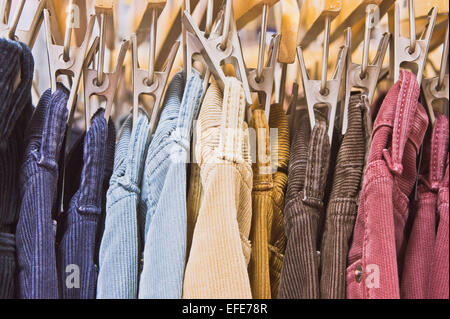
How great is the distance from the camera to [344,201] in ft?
2.03

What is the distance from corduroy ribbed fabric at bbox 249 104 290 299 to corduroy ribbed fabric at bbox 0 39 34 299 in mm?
265

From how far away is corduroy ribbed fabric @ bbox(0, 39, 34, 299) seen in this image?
0.59 meters

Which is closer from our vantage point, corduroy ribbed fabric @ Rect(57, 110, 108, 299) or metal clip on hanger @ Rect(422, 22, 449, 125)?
corduroy ribbed fabric @ Rect(57, 110, 108, 299)

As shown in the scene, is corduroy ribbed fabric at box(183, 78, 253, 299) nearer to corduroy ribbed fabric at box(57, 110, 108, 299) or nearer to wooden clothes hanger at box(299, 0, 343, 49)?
corduroy ribbed fabric at box(57, 110, 108, 299)

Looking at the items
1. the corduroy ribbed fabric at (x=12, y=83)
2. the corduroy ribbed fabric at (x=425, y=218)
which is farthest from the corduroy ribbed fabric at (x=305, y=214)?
the corduroy ribbed fabric at (x=12, y=83)

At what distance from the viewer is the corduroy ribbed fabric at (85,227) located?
610mm

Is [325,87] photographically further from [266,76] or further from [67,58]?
[67,58]

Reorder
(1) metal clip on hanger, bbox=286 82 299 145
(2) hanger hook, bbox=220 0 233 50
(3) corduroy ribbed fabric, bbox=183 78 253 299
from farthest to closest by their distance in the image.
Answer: (1) metal clip on hanger, bbox=286 82 299 145
(2) hanger hook, bbox=220 0 233 50
(3) corduroy ribbed fabric, bbox=183 78 253 299

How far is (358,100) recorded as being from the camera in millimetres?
678

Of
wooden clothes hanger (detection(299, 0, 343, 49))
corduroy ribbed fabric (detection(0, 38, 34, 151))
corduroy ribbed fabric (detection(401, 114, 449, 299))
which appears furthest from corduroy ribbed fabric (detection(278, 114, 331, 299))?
corduroy ribbed fabric (detection(0, 38, 34, 151))

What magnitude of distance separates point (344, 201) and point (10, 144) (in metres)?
0.40

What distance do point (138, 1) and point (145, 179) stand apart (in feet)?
1.05

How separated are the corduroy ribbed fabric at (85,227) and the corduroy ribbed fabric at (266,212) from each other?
182 mm

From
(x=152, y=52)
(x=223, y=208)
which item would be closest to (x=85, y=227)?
(x=223, y=208)
